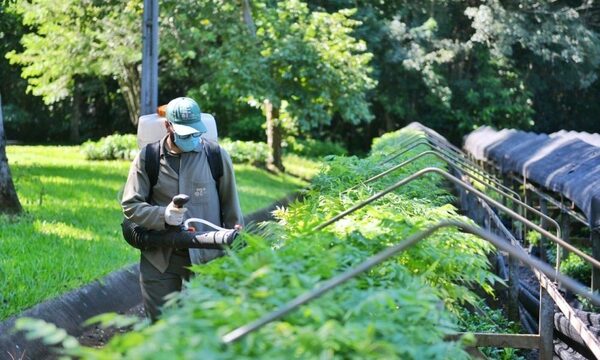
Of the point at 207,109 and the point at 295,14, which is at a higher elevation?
the point at 295,14

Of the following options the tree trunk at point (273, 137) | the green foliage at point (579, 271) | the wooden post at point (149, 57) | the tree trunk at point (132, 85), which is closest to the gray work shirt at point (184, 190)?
the green foliage at point (579, 271)

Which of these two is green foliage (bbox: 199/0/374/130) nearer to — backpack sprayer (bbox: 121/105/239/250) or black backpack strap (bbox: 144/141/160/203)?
backpack sprayer (bbox: 121/105/239/250)

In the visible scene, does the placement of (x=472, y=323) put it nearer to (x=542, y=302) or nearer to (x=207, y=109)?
(x=542, y=302)

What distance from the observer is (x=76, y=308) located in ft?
29.5

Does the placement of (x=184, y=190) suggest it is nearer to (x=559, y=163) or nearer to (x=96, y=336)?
(x=96, y=336)

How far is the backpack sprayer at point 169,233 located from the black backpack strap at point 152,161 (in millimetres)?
291

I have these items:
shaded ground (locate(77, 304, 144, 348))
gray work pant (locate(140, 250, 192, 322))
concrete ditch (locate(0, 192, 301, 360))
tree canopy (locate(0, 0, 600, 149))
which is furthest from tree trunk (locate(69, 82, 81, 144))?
gray work pant (locate(140, 250, 192, 322))

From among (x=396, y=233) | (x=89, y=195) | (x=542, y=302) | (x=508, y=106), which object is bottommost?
(x=508, y=106)

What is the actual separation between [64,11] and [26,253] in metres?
16.0

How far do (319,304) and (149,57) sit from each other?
11.7 meters

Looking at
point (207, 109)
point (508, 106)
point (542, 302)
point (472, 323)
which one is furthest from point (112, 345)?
point (508, 106)

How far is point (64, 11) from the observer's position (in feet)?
82.1

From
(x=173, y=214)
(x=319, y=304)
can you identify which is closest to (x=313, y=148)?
(x=173, y=214)

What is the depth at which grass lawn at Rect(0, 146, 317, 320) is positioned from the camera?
9076 millimetres
